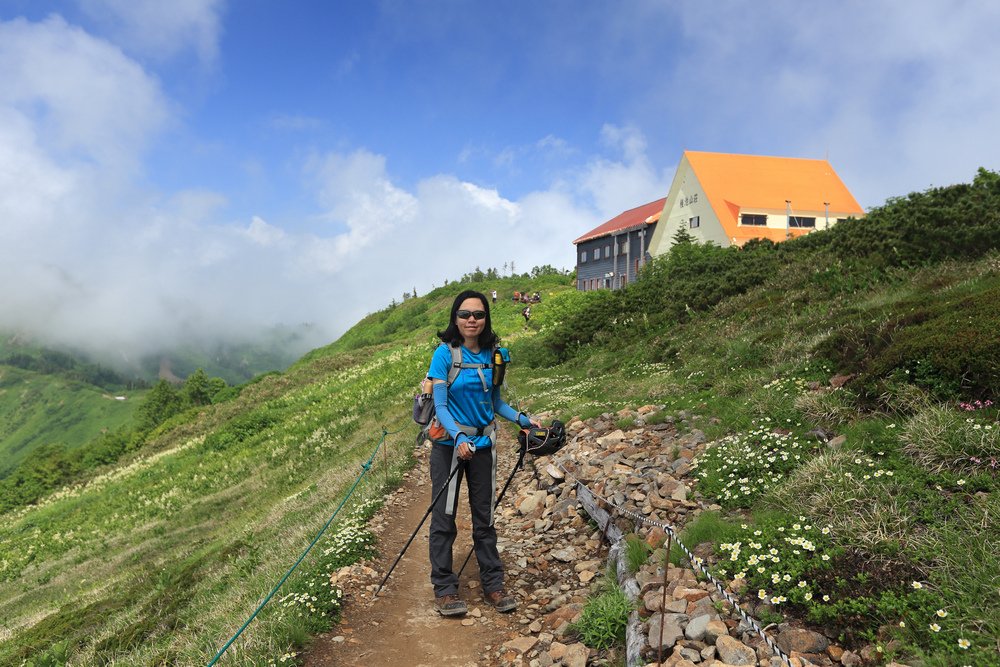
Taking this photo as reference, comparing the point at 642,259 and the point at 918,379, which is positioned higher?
the point at 642,259

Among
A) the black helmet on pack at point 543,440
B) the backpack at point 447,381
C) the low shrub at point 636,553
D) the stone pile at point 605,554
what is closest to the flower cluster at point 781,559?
the stone pile at point 605,554

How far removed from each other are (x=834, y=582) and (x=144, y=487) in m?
26.6

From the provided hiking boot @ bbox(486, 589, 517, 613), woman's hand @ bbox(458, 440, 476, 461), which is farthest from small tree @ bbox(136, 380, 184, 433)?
woman's hand @ bbox(458, 440, 476, 461)

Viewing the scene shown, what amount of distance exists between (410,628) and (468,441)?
197 centimetres

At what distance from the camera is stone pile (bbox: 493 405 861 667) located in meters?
3.86

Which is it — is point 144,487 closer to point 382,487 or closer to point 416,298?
point 382,487

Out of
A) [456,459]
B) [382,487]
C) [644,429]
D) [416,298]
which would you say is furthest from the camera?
[416,298]

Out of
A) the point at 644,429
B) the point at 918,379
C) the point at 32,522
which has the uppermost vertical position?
the point at 918,379

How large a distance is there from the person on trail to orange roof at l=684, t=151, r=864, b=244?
36.7 meters

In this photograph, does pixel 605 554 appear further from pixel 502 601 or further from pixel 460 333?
pixel 460 333

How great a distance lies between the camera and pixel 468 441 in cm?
525

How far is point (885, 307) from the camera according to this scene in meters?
9.30

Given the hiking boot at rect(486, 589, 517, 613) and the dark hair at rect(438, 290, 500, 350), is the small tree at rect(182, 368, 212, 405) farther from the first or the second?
the dark hair at rect(438, 290, 500, 350)

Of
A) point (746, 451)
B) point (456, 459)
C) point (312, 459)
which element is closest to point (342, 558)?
point (456, 459)
